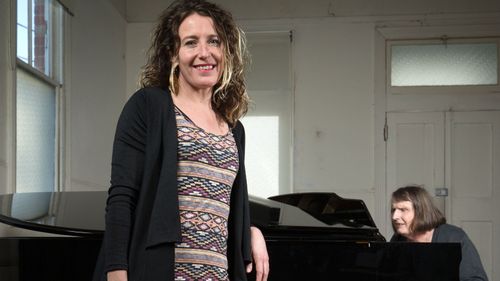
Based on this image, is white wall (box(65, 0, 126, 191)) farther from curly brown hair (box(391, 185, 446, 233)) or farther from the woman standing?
the woman standing

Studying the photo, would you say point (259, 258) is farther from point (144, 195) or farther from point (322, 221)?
point (322, 221)

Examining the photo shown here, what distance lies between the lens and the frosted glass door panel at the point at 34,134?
14.5ft

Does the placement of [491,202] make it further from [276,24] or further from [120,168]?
[120,168]

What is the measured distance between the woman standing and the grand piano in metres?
0.72

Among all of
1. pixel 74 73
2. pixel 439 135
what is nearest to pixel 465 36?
pixel 439 135

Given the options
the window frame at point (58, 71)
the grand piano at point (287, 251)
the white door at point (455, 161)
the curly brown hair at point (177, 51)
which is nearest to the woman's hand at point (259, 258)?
the curly brown hair at point (177, 51)

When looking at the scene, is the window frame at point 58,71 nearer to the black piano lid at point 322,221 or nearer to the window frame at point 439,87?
the black piano lid at point 322,221

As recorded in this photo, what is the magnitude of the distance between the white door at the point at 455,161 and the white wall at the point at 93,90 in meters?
2.63

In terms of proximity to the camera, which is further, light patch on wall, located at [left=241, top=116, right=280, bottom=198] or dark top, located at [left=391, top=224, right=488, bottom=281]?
light patch on wall, located at [left=241, top=116, right=280, bottom=198]

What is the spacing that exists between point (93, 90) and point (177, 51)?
4592 millimetres

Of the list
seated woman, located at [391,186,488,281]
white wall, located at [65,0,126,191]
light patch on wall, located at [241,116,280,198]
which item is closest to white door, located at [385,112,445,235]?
light patch on wall, located at [241,116,280,198]

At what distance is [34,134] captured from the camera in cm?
470

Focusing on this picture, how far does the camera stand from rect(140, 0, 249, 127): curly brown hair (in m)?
1.32

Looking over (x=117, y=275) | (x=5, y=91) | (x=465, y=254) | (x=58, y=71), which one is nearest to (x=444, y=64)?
(x=58, y=71)
